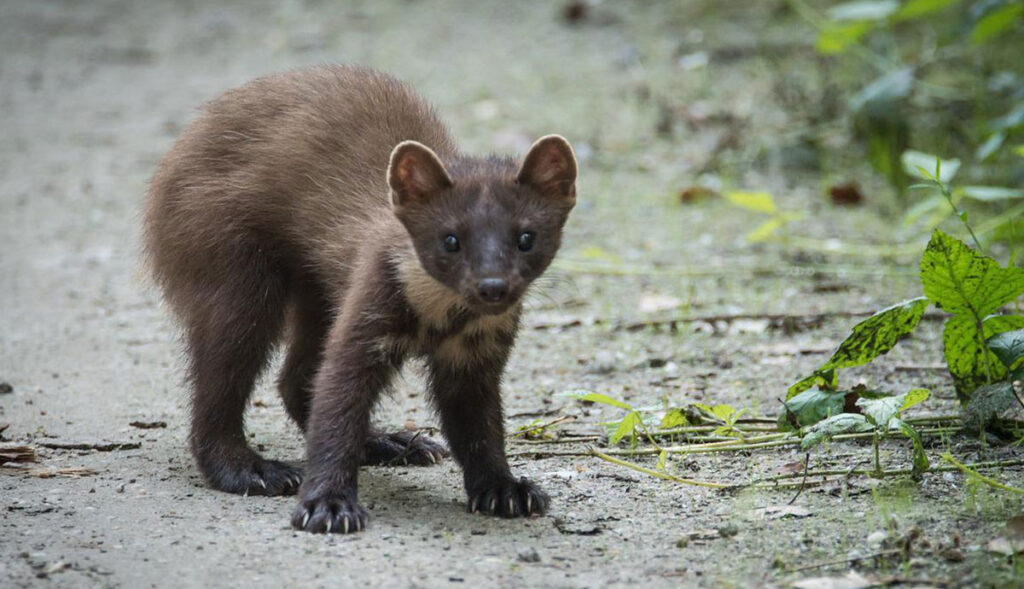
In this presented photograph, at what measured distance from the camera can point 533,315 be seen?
761 cm

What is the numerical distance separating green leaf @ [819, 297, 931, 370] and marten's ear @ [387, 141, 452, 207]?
5.29 ft

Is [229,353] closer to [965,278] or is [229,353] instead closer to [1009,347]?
[965,278]

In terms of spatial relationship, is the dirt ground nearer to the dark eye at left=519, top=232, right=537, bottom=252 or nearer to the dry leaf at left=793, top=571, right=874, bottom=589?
the dry leaf at left=793, top=571, right=874, bottom=589

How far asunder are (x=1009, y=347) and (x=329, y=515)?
2521 millimetres

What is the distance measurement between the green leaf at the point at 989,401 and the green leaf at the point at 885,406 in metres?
0.25

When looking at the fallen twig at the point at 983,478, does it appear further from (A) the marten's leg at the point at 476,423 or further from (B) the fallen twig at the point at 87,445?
(B) the fallen twig at the point at 87,445

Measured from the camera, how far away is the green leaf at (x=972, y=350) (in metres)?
4.79

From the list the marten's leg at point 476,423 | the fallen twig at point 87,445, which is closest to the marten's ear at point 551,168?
the marten's leg at point 476,423

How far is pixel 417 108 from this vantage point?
559 cm

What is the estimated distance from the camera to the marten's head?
4.41 meters

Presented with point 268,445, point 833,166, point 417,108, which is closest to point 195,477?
point 268,445

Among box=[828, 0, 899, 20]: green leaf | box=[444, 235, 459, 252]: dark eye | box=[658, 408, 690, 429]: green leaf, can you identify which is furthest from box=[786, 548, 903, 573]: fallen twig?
box=[828, 0, 899, 20]: green leaf

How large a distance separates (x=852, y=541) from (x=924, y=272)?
1148 millimetres

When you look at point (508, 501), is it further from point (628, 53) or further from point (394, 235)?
point (628, 53)
